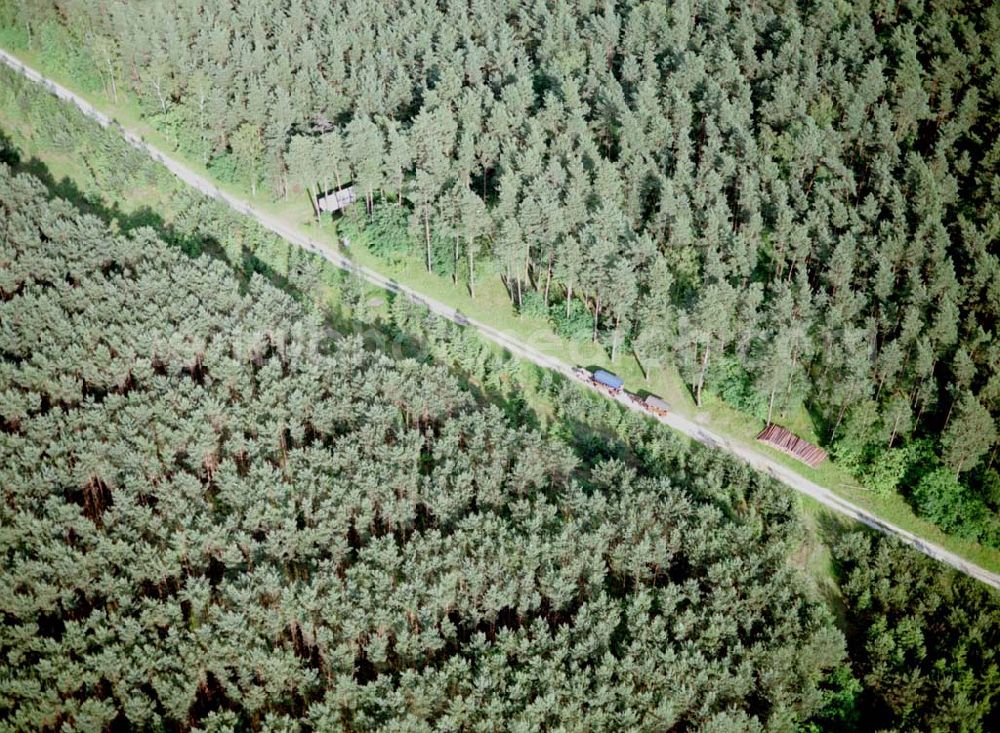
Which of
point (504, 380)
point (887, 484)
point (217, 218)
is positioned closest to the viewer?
point (887, 484)

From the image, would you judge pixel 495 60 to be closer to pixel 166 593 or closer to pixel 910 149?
pixel 910 149

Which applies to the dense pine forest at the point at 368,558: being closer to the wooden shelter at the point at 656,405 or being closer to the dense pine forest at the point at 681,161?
the wooden shelter at the point at 656,405

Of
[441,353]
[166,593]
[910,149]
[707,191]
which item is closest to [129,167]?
[441,353]

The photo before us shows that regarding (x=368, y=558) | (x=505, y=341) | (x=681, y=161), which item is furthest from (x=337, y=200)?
(x=368, y=558)

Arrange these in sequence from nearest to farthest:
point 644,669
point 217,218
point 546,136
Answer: point 644,669 < point 217,218 < point 546,136

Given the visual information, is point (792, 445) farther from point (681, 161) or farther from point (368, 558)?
point (368, 558)

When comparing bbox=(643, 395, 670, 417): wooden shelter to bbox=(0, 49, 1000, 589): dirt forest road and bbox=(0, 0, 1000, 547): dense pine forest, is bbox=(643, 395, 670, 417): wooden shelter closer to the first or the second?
bbox=(0, 49, 1000, 589): dirt forest road
